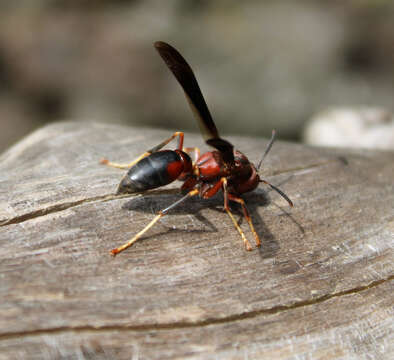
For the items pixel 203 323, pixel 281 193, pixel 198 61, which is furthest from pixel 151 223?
pixel 198 61

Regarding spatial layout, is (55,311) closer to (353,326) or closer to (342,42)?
(353,326)

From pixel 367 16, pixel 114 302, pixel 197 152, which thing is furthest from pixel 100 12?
pixel 114 302

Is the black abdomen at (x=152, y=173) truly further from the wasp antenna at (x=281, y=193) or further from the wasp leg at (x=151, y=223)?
the wasp antenna at (x=281, y=193)

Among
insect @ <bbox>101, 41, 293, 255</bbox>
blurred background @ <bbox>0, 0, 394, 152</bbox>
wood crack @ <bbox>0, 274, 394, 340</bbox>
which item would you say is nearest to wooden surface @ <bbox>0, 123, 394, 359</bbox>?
wood crack @ <bbox>0, 274, 394, 340</bbox>

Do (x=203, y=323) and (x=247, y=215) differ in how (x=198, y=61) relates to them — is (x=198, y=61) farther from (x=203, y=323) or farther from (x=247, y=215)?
(x=203, y=323)

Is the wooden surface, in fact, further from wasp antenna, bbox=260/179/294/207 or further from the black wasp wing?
Result: the black wasp wing

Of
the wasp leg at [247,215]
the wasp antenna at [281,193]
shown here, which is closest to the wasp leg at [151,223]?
the wasp leg at [247,215]

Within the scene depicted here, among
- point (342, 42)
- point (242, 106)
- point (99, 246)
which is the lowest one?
point (242, 106)
